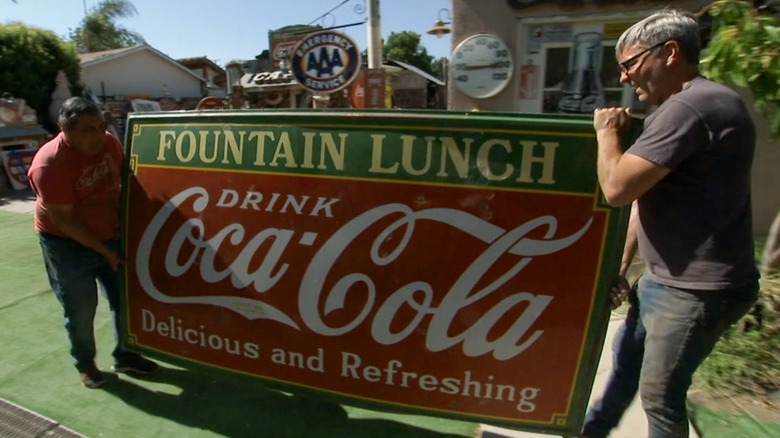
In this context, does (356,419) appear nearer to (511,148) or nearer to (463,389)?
(463,389)

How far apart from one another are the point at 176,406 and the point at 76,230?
1.12 meters

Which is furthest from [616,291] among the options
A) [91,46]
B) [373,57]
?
[91,46]

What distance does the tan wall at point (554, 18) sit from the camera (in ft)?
14.8

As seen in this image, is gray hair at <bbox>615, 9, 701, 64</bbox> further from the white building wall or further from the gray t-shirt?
the white building wall

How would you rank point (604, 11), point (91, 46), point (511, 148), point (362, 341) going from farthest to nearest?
point (91, 46), point (604, 11), point (362, 341), point (511, 148)

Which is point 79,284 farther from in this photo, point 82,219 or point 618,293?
point 618,293

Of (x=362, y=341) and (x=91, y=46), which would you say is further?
(x=91, y=46)

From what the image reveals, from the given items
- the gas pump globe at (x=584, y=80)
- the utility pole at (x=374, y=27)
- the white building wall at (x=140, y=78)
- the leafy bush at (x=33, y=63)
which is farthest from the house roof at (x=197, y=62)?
the gas pump globe at (x=584, y=80)

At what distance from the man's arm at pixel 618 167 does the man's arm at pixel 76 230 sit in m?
2.39

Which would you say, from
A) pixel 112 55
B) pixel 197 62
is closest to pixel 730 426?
pixel 112 55

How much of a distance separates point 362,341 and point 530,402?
766mm

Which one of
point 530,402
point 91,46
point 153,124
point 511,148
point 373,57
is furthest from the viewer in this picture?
point 91,46

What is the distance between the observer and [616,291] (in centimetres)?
184

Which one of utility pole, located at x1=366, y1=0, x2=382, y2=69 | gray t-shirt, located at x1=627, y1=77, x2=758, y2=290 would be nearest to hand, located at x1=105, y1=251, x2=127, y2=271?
gray t-shirt, located at x1=627, y1=77, x2=758, y2=290
